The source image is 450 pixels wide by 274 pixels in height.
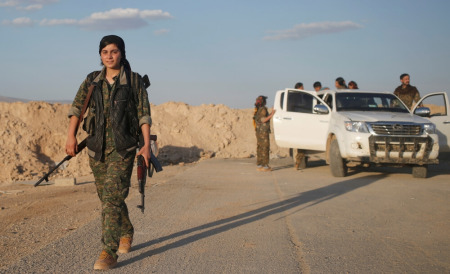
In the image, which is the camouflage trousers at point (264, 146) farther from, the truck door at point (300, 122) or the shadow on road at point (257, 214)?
the shadow on road at point (257, 214)

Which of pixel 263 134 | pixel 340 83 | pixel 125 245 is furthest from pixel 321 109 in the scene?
pixel 125 245

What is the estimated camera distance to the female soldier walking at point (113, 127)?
15.8ft

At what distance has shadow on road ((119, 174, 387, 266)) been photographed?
5.73 metres

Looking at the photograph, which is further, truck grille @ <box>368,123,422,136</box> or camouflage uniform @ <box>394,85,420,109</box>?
camouflage uniform @ <box>394,85,420,109</box>

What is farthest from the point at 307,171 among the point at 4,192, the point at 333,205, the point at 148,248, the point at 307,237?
the point at 148,248

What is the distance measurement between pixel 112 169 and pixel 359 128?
7.99 m

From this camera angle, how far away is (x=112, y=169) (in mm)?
4855

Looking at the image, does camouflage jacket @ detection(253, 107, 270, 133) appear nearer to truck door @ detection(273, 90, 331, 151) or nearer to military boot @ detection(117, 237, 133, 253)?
truck door @ detection(273, 90, 331, 151)

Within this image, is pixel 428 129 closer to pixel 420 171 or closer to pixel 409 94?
pixel 420 171

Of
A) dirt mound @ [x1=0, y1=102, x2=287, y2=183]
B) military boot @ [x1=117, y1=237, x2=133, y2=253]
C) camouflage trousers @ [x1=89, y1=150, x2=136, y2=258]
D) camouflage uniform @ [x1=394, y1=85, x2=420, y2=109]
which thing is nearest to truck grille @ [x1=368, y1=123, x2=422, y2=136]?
camouflage uniform @ [x1=394, y1=85, x2=420, y2=109]

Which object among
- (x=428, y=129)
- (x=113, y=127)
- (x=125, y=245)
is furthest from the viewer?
(x=428, y=129)

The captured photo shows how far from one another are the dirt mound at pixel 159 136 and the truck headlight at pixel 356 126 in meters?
9.90

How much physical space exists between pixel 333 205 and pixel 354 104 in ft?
17.5

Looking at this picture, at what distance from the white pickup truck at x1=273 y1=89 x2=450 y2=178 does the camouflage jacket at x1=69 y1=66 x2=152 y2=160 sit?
755 cm
